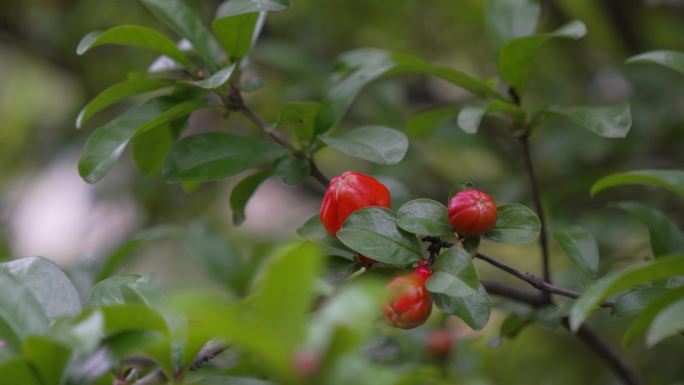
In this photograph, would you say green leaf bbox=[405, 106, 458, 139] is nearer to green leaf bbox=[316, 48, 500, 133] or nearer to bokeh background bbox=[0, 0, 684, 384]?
green leaf bbox=[316, 48, 500, 133]

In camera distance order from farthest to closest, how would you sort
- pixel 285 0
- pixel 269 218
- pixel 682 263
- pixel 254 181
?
pixel 269 218 < pixel 254 181 < pixel 285 0 < pixel 682 263

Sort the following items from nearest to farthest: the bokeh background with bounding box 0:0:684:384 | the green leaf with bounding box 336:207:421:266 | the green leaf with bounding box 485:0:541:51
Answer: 1. the green leaf with bounding box 336:207:421:266
2. the green leaf with bounding box 485:0:541:51
3. the bokeh background with bounding box 0:0:684:384

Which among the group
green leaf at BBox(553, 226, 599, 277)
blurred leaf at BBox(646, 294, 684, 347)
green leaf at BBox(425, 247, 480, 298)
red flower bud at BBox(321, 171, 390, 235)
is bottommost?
green leaf at BBox(553, 226, 599, 277)

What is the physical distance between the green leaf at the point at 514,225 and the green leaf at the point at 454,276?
0.09m

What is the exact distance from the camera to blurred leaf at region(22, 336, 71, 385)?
0.75 meters

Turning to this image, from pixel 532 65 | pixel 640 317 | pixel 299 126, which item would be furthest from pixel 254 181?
pixel 640 317

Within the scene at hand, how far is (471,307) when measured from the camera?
0.95 m

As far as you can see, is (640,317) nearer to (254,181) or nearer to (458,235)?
(458,235)

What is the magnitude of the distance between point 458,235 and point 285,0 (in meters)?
0.40

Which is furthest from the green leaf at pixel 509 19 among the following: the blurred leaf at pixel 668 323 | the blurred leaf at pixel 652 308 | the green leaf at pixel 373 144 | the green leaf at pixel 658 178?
the blurred leaf at pixel 668 323

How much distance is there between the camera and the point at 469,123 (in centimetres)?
113

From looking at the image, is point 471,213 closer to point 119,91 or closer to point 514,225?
point 514,225

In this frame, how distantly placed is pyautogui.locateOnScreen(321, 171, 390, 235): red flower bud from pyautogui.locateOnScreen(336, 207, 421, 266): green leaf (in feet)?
0.11

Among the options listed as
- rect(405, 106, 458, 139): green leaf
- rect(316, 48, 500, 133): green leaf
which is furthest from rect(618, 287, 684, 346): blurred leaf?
rect(405, 106, 458, 139): green leaf
